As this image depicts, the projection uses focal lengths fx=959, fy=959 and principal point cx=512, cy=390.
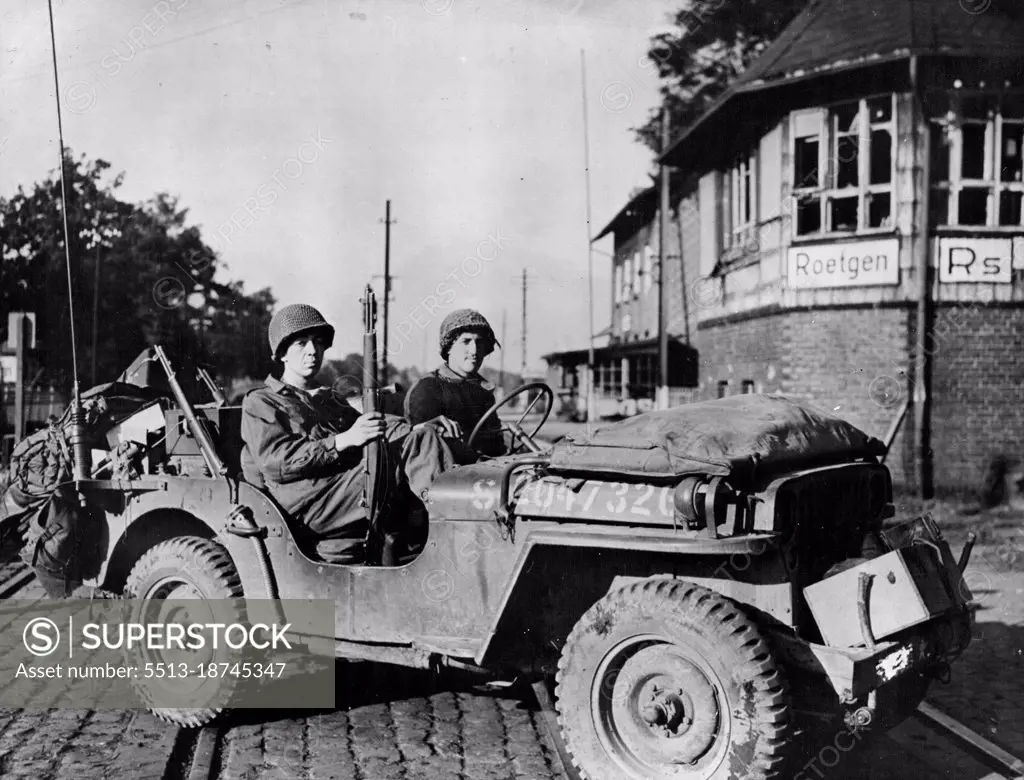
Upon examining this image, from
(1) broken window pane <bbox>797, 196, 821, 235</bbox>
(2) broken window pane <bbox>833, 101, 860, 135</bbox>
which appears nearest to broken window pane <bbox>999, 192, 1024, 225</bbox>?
(2) broken window pane <bbox>833, 101, 860, 135</bbox>

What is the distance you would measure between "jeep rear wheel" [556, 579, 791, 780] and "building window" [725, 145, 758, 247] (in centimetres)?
1356

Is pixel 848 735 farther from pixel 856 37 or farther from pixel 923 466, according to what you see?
pixel 856 37

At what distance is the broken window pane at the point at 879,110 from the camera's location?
1397cm

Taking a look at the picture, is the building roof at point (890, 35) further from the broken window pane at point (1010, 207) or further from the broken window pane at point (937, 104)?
the broken window pane at point (1010, 207)

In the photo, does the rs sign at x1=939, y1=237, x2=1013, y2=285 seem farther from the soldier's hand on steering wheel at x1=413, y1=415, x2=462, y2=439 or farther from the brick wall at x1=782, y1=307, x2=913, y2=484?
the soldier's hand on steering wheel at x1=413, y1=415, x2=462, y2=439

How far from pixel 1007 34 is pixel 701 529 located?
12.7 meters

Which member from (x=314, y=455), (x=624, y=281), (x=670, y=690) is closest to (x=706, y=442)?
(x=670, y=690)

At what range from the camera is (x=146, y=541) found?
5.14 metres

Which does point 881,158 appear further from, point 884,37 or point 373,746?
point 373,746

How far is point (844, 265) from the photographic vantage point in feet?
46.7

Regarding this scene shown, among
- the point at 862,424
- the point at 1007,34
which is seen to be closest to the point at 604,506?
the point at 862,424

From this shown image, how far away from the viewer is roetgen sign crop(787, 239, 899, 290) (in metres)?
13.9

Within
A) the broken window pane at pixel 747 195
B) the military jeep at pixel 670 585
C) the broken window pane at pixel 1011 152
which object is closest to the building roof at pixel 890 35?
the broken window pane at pixel 1011 152

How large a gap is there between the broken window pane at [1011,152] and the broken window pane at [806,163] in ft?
8.47
